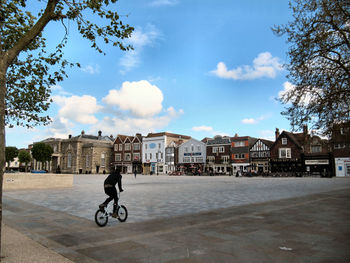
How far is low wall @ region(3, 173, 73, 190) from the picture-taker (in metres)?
22.3

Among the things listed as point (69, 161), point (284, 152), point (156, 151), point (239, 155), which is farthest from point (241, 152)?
point (69, 161)

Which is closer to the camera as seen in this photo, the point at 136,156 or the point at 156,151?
the point at 156,151

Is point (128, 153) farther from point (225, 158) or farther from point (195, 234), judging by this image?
point (195, 234)

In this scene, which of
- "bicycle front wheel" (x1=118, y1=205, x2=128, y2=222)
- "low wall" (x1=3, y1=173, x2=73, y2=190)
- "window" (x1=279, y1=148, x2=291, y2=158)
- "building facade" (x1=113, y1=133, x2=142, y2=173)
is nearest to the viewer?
"bicycle front wheel" (x1=118, y1=205, x2=128, y2=222)

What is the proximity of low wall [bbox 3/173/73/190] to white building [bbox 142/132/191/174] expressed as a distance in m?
52.2

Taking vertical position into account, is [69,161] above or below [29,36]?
below

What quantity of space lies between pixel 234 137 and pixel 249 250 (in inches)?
2416

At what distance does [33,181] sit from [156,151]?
55136 millimetres

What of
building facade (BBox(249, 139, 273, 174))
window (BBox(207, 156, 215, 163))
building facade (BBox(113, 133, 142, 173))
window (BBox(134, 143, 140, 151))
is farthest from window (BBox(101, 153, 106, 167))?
building facade (BBox(249, 139, 273, 174))

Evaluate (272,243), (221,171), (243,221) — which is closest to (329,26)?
(243,221)

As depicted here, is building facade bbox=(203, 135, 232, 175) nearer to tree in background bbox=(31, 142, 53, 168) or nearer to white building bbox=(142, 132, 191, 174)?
white building bbox=(142, 132, 191, 174)

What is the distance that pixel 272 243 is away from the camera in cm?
643

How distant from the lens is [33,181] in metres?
23.5

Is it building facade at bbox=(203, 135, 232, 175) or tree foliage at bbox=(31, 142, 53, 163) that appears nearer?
tree foliage at bbox=(31, 142, 53, 163)
